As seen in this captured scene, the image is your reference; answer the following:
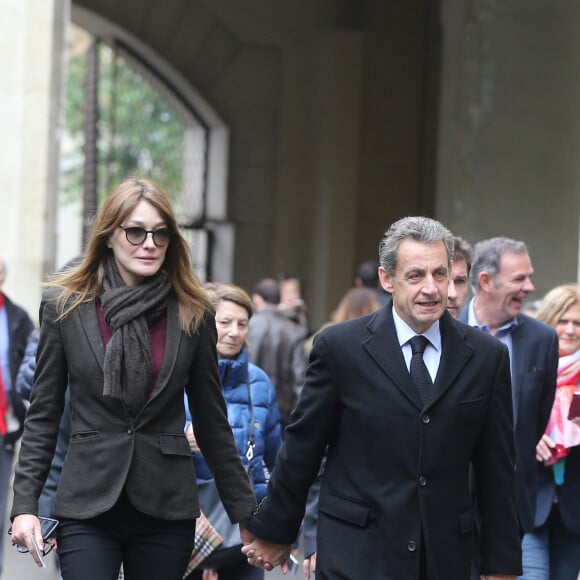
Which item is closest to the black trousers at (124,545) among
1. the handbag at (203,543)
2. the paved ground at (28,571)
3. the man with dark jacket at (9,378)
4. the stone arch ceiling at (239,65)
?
the handbag at (203,543)

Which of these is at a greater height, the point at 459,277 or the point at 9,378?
the point at 459,277

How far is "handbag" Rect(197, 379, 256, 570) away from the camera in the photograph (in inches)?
229

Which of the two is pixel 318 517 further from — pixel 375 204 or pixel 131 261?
pixel 375 204

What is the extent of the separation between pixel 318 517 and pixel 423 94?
596 inches

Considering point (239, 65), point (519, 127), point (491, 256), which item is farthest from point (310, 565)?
point (239, 65)

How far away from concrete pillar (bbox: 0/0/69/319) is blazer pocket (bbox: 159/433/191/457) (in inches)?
300

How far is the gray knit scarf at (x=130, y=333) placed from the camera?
15.2ft

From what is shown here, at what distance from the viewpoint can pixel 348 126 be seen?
19.3 meters

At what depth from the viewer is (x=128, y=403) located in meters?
4.65

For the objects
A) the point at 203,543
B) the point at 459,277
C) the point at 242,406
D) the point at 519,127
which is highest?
the point at 519,127

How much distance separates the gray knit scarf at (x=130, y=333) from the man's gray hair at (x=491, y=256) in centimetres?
175

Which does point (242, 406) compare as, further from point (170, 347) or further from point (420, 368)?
point (420, 368)

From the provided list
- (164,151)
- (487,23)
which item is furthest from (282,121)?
(164,151)

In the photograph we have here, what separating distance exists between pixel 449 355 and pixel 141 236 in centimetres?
109
